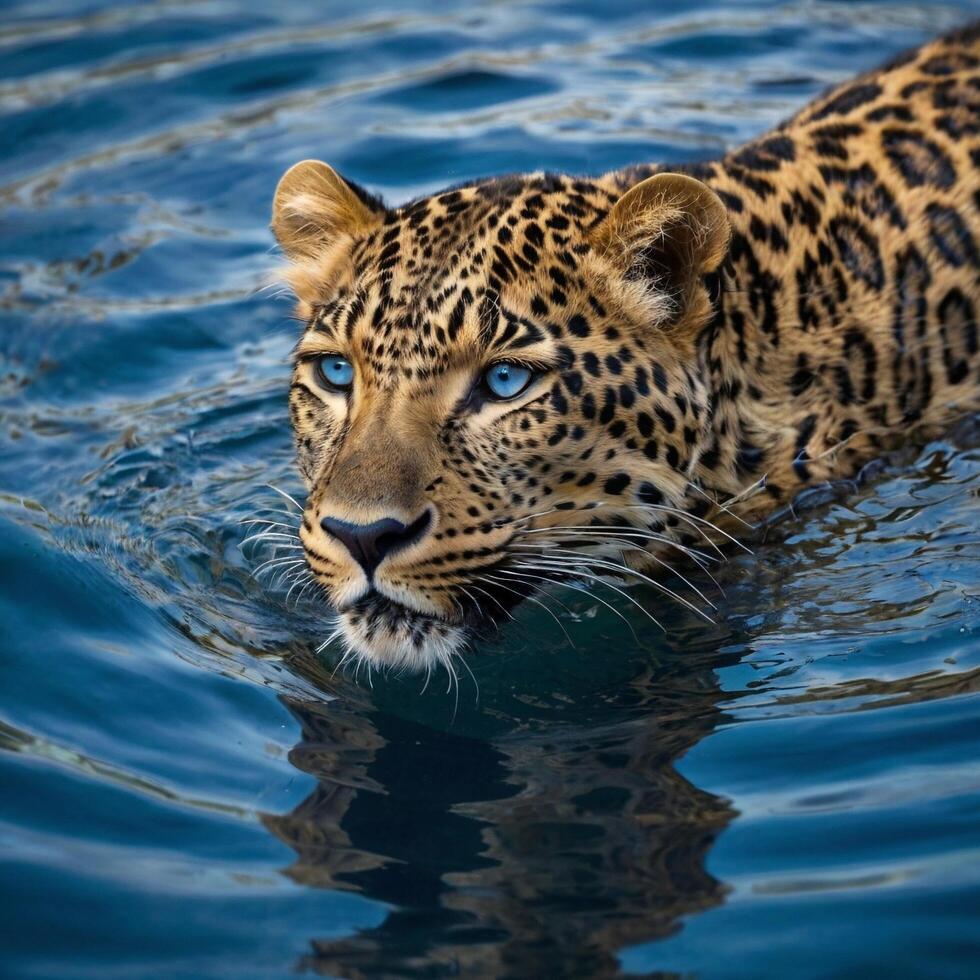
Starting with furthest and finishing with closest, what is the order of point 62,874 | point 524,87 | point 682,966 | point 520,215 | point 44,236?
point 524,87
point 44,236
point 520,215
point 62,874
point 682,966

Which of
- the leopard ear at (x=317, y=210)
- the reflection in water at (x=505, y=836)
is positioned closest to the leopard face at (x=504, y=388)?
the leopard ear at (x=317, y=210)

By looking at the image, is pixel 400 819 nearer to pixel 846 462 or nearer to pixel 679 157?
pixel 846 462

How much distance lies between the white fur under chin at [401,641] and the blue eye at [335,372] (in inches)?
47.0

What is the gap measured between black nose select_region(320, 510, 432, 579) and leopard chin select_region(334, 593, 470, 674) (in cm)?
29

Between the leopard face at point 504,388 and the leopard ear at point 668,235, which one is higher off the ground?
the leopard ear at point 668,235

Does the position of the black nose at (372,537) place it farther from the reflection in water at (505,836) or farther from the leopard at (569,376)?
the reflection in water at (505,836)

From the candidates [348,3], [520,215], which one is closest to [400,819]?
[520,215]

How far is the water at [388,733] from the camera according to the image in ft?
19.8

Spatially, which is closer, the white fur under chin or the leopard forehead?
the white fur under chin

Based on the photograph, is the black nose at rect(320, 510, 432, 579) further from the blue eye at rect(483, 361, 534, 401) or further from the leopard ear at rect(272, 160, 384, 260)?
the leopard ear at rect(272, 160, 384, 260)

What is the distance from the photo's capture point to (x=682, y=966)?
19.0ft

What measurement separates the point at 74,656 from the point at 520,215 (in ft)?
9.89

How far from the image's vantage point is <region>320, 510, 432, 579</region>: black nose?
664cm

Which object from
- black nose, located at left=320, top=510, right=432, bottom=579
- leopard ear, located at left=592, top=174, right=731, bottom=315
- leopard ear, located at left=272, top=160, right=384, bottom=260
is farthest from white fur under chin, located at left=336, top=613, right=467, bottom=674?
leopard ear, located at left=272, top=160, right=384, bottom=260
